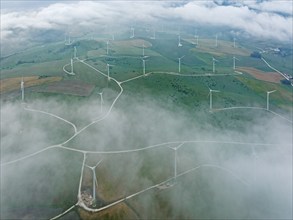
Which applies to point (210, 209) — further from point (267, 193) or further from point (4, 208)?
point (4, 208)

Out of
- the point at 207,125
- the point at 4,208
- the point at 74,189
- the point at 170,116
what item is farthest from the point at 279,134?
the point at 4,208

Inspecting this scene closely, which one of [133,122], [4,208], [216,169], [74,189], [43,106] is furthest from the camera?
[43,106]

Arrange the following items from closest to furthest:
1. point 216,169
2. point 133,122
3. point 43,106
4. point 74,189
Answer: point 74,189 < point 216,169 < point 133,122 < point 43,106

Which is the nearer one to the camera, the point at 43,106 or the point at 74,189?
the point at 74,189

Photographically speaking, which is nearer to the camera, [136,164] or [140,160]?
[136,164]

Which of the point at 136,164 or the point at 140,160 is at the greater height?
the point at 136,164

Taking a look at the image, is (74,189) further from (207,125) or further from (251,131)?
(251,131)

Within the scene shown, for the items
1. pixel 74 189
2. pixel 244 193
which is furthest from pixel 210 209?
pixel 74 189

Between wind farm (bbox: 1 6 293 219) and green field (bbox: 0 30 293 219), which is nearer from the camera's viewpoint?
wind farm (bbox: 1 6 293 219)

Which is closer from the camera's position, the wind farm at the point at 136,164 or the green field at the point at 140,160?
the wind farm at the point at 136,164
